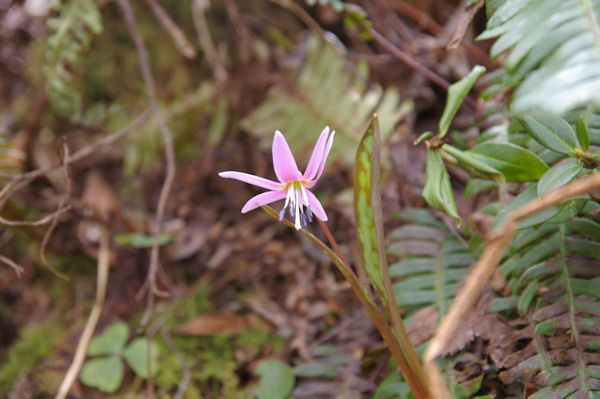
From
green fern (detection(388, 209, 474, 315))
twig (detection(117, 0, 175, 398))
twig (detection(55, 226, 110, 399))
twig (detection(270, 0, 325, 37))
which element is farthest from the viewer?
twig (detection(270, 0, 325, 37))

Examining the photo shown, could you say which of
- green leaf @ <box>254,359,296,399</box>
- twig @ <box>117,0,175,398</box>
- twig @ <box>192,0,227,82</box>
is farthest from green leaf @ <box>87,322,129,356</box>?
twig @ <box>192,0,227,82</box>

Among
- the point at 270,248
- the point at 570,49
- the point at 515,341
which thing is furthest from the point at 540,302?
the point at 270,248

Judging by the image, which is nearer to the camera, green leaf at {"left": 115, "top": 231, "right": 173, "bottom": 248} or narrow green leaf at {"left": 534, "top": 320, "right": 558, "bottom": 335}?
narrow green leaf at {"left": 534, "top": 320, "right": 558, "bottom": 335}

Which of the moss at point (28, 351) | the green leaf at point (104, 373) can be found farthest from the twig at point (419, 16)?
the moss at point (28, 351)

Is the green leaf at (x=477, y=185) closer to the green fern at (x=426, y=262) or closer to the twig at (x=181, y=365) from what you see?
the green fern at (x=426, y=262)

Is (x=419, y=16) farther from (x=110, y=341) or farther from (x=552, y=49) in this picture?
(x=110, y=341)

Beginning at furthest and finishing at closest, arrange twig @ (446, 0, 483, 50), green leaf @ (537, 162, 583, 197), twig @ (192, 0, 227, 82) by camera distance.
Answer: twig @ (192, 0, 227, 82) → twig @ (446, 0, 483, 50) → green leaf @ (537, 162, 583, 197)

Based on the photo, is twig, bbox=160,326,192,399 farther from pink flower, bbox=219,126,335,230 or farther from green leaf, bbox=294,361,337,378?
pink flower, bbox=219,126,335,230
